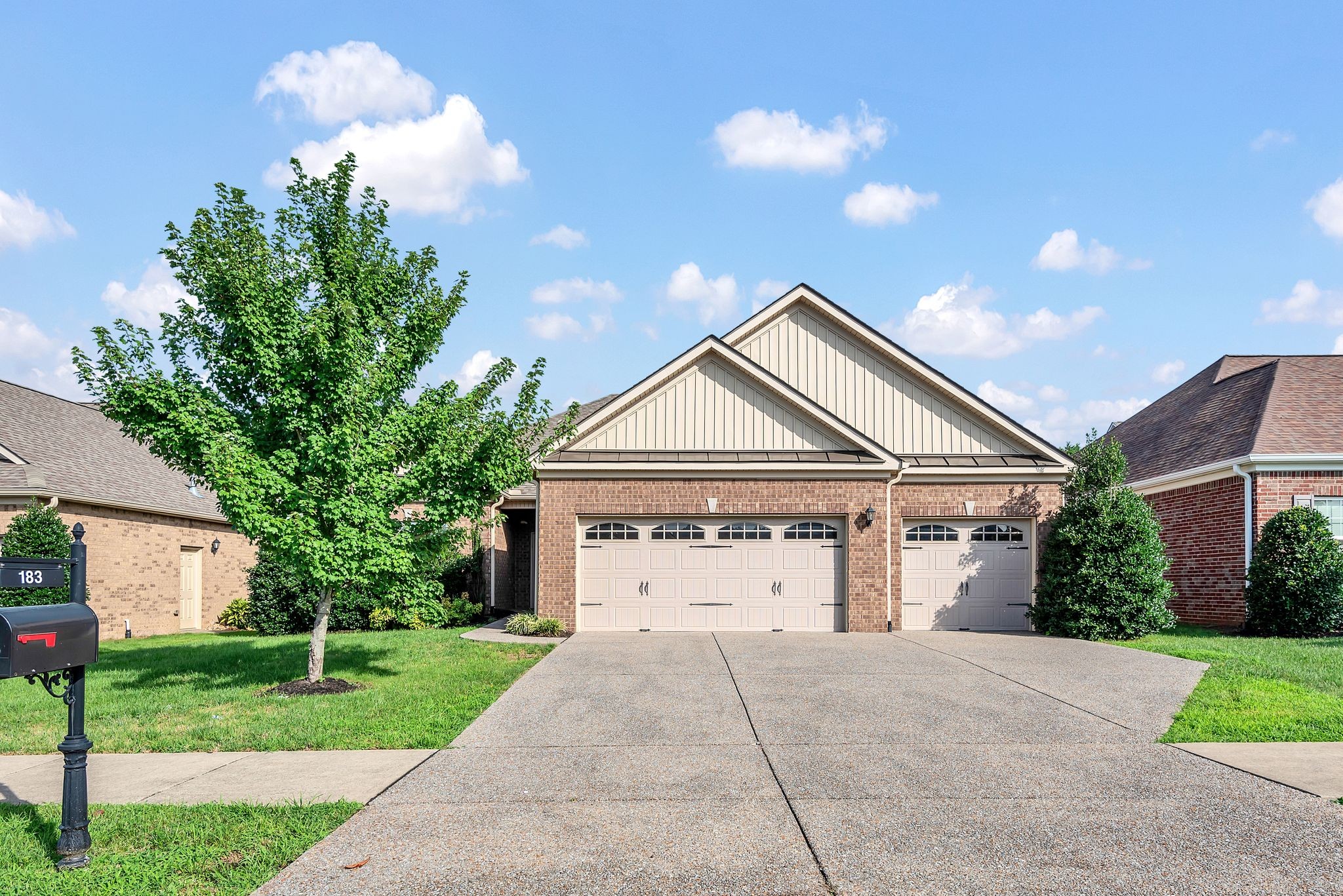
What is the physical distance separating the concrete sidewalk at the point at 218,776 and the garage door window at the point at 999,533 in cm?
1357

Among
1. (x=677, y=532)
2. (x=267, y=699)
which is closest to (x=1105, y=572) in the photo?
(x=677, y=532)

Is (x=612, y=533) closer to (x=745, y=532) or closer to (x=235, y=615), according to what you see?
(x=745, y=532)

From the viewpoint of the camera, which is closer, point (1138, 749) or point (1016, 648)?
point (1138, 749)

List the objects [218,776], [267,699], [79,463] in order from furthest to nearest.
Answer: [79,463] → [267,699] → [218,776]

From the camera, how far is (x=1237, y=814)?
5719 millimetres

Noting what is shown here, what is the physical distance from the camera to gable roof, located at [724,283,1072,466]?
18109 mm

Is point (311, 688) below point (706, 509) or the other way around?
below

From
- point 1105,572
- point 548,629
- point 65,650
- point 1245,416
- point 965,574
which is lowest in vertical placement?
point 548,629

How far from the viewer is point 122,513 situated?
20031 mm

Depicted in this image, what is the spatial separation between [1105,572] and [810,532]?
5.54 meters

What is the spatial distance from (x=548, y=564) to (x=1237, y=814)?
42.5 ft

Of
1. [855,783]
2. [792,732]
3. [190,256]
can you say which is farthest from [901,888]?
[190,256]

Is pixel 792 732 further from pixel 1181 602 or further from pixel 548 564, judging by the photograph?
pixel 1181 602

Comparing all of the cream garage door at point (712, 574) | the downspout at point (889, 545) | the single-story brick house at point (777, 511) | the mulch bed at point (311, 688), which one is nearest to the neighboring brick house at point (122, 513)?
the mulch bed at point (311, 688)
